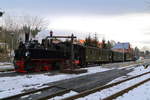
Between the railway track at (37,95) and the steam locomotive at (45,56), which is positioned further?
the steam locomotive at (45,56)

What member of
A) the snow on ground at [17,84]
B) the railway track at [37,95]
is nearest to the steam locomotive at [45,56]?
the snow on ground at [17,84]

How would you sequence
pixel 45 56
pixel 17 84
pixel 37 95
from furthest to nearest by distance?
pixel 45 56
pixel 17 84
pixel 37 95

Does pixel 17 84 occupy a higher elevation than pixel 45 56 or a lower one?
lower

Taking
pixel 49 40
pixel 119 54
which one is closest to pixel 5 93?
pixel 49 40

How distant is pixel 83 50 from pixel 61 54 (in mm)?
6348

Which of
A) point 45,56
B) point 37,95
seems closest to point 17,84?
point 37,95

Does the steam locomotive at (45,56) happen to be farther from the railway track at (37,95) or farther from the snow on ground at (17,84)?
the railway track at (37,95)

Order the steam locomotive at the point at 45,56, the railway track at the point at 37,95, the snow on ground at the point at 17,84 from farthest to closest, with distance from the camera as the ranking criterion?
the steam locomotive at the point at 45,56
the snow on ground at the point at 17,84
the railway track at the point at 37,95

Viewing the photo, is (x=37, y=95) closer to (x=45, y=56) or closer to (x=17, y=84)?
(x=17, y=84)

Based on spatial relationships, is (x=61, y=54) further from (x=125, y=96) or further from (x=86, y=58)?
(x=125, y=96)

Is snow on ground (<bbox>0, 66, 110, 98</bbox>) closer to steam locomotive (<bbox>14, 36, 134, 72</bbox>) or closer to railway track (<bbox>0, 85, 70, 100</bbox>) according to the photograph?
railway track (<bbox>0, 85, 70, 100</bbox>)

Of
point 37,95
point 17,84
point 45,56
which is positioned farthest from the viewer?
point 45,56

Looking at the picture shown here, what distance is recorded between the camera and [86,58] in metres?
32.1

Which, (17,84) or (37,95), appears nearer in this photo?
(37,95)
